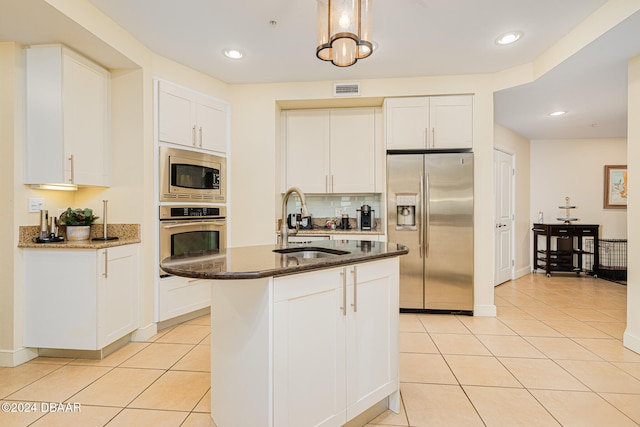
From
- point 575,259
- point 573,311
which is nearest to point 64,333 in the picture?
point 573,311

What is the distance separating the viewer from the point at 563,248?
5594 millimetres

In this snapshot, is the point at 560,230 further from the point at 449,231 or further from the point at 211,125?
the point at 211,125

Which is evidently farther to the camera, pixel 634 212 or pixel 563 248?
pixel 563 248

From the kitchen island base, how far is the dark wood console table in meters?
4.91

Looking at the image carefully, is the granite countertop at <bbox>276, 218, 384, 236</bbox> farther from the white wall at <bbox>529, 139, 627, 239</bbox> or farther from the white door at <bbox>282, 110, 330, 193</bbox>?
the white wall at <bbox>529, 139, 627, 239</bbox>

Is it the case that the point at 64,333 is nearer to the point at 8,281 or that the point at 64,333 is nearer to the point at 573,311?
the point at 8,281

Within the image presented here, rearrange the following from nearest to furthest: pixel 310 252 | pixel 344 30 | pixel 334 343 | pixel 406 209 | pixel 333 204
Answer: pixel 334 343 < pixel 344 30 < pixel 310 252 < pixel 406 209 < pixel 333 204

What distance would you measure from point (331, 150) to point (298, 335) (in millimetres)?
2851

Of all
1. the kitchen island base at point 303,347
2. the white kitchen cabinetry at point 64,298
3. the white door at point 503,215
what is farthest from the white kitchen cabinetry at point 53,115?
the white door at point 503,215

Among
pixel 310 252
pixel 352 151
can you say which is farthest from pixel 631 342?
pixel 352 151

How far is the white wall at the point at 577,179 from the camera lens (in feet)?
18.5

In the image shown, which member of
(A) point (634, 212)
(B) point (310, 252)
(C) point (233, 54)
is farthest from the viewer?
(C) point (233, 54)

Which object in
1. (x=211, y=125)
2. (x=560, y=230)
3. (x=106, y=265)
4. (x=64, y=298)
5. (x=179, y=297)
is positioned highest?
(x=211, y=125)

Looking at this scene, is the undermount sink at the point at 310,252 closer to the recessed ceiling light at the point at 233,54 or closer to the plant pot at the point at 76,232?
the plant pot at the point at 76,232
